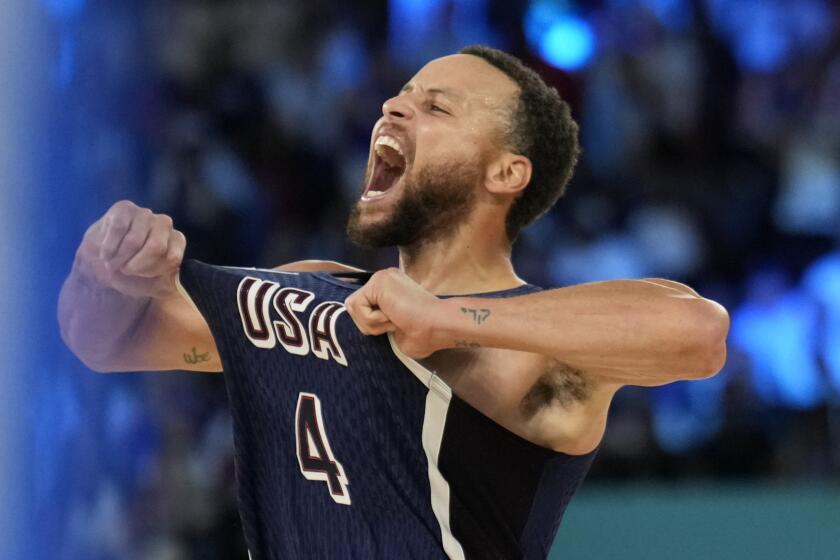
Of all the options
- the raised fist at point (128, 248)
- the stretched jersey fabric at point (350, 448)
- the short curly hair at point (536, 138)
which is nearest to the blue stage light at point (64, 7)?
the raised fist at point (128, 248)

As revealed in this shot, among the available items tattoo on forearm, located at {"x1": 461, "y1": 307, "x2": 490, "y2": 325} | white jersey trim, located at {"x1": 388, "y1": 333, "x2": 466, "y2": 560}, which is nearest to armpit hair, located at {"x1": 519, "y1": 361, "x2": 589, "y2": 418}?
white jersey trim, located at {"x1": 388, "y1": 333, "x2": 466, "y2": 560}

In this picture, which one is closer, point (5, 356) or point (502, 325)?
point (5, 356)

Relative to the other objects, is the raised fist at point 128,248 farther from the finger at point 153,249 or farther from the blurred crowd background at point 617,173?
the blurred crowd background at point 617,173

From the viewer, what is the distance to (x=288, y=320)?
9.71 feet

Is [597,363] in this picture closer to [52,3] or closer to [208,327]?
[208,327]

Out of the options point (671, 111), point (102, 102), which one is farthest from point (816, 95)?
point (102, 102)

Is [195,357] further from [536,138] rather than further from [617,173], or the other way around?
[617,173]

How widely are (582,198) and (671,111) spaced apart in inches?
34.9

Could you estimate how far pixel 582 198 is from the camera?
7.87m

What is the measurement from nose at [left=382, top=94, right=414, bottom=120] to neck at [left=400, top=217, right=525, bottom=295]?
32cm

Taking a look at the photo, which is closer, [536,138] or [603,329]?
[603,329]

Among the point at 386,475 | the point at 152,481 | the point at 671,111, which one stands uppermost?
the point at 386,475

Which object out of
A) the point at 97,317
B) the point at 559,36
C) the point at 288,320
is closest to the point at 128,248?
the point at 97,317

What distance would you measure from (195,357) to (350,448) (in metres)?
0.66
